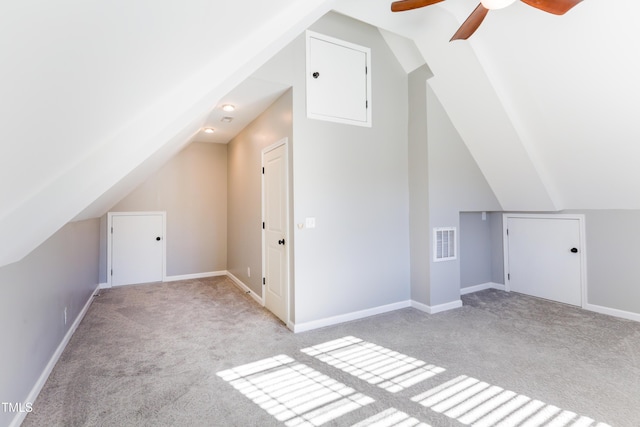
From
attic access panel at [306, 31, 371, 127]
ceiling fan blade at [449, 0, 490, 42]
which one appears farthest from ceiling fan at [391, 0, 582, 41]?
attic access panel at [306, 31, 371, 127]

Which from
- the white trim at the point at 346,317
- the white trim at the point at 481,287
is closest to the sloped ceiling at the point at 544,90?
the white trim at the point at 481,287

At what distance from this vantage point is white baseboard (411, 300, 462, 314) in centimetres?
365

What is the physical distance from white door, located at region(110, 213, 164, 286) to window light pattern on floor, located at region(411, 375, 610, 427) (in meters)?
4.81

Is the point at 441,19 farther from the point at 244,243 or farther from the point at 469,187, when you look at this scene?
the point at 244,243

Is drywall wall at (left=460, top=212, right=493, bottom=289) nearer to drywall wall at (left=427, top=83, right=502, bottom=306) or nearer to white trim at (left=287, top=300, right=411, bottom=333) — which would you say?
Result: drywall wall at (left=427, top=83, right=502, bottom=306)

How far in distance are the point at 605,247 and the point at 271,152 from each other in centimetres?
414

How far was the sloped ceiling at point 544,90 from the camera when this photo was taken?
2.40 meters

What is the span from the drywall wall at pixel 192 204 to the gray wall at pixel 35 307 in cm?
186

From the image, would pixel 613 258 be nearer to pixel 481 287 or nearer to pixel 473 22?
pixel 481 287

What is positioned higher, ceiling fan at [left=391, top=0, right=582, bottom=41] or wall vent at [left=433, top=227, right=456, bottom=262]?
ceiling fan at [left=391, top=0, right=582, bottom=41]

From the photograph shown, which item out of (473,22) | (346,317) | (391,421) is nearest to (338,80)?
(473,22)

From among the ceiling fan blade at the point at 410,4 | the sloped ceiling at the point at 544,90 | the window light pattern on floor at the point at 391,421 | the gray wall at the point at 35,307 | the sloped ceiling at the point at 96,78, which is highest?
the ceiling fan blade at the point at 410,4

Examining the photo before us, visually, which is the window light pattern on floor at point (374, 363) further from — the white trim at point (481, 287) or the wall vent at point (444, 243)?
the white trim at point (481, 287)

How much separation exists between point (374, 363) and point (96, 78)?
2547 mm
